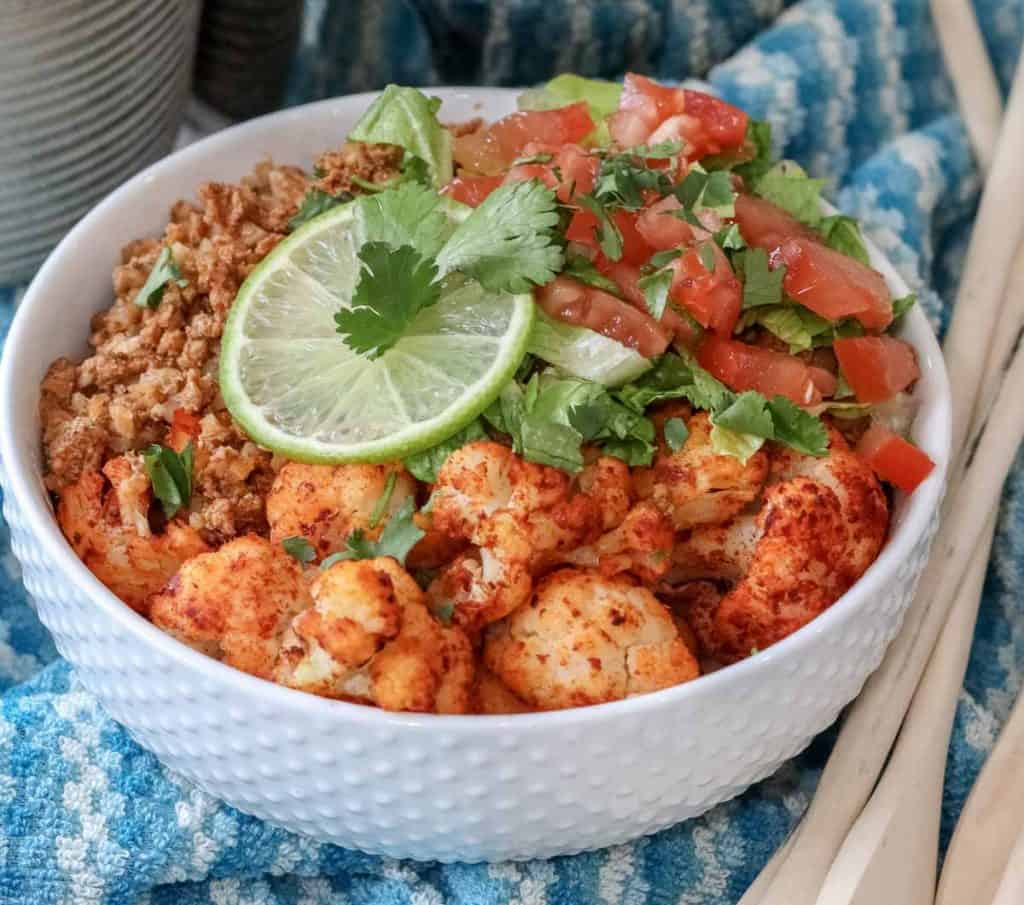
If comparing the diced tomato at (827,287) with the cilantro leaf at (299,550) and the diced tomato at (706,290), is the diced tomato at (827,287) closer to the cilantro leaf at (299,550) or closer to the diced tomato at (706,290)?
the diced tomato at (706,290)

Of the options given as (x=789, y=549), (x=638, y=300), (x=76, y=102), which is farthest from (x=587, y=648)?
(x=76, y=102)

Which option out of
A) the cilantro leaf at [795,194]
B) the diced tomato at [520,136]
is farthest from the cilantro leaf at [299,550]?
the cilantro leaf at [795,194]

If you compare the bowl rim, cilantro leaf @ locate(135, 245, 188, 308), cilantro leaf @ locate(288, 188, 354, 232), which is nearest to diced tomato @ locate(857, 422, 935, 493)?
the bowl rim

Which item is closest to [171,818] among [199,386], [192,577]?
[192,577]

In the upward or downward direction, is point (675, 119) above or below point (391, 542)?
above

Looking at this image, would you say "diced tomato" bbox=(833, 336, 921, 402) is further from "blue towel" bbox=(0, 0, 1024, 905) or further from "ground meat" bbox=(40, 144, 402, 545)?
"ground meat" bbox=(40, 144, 402, 545)

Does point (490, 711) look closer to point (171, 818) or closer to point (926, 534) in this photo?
point (171, 818)

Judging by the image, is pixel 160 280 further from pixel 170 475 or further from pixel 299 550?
pixel 299 550
